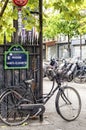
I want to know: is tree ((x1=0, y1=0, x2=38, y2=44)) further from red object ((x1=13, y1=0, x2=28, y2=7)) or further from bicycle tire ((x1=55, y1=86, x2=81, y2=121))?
bicycle tire ((x1=55, y1=86, x2=81, y2=121))

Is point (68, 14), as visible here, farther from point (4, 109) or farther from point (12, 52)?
point (4, 109)

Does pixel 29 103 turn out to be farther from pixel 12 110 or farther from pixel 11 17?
pixel 11 17

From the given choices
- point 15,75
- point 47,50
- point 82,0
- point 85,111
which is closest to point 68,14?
point 82,0

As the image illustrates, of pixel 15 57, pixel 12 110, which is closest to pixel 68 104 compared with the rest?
pixel 12 110

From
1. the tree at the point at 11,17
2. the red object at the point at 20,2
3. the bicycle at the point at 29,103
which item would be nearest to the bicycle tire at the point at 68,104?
the bicycle at the point at 29,103

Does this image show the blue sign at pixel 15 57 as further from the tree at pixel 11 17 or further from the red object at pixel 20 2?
the red object at pixel 20 2

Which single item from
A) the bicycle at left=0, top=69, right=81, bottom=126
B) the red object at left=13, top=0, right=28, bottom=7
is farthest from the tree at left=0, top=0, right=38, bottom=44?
the bicycle at left=0, top=69, right=81, bottom=126

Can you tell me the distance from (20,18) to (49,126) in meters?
2.12

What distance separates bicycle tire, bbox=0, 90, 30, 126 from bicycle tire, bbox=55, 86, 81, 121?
702 mm

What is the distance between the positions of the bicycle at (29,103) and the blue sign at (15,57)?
1.26 feet

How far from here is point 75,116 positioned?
857 centimetres

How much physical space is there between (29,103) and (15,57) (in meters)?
0.94

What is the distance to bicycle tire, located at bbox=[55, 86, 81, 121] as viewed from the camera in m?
8.29

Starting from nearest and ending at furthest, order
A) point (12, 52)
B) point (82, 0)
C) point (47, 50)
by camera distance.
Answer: point (82, 0)
point (12, 52)
point (47, 50)
